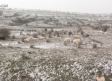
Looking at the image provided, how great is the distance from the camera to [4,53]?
49.4ft

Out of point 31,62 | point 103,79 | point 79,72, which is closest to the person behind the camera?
point 103,79

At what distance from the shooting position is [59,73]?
39.4 feet

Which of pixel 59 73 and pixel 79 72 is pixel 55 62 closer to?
pixel 59 73

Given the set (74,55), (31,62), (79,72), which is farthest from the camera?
(74,55)

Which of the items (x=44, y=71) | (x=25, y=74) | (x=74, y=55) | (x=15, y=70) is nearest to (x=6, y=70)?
(x=15, y=70)

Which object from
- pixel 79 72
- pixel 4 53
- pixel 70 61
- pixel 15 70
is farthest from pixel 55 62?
pixel 4 53

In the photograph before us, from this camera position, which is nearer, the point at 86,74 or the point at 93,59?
the point at 86,74

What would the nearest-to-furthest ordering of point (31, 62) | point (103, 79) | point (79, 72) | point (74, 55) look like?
point (103, 79) → point (79, 72) → point (31, 62) → point (74, 55)

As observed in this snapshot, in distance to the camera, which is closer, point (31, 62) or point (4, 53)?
point (31, 62)

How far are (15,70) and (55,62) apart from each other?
3.47 meters

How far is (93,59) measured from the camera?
13.8 meters

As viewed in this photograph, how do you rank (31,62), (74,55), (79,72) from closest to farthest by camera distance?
(79,72) → (31,62) → (74,55)

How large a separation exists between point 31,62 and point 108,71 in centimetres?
660

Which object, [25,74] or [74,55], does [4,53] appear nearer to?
[25,74]
